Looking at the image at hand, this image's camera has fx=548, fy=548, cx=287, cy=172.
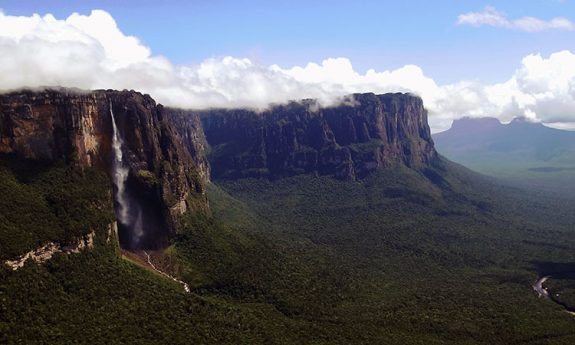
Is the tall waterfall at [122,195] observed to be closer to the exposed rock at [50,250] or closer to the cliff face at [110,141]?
the cliff face at [110,141]

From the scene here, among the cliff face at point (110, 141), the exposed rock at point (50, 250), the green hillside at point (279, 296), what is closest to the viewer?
the green hillside at point (279, 296)

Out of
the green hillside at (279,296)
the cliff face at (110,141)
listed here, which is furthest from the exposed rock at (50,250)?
the cliff face at (110,141)

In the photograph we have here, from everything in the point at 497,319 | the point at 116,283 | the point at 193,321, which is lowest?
the point at 497,319

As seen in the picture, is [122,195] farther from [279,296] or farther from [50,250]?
[279,296]

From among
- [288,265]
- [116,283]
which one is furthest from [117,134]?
[288,265]

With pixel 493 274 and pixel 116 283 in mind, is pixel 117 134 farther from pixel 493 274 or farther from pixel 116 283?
pixel 493 274
